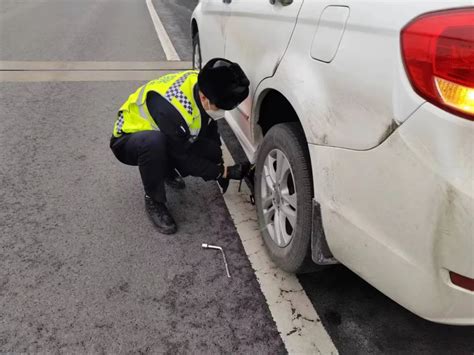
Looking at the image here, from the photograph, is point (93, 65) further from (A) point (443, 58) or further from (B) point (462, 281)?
(B) point (462, 281)

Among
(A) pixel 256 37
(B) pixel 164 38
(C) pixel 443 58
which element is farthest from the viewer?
(B) pixel 164 38

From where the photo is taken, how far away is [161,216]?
280 centimetres

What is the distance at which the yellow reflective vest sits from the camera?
2559 mm

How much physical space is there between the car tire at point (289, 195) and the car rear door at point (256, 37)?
1.08 feet

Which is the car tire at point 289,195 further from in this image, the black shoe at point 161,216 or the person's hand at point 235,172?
the black shoe at point 161,216

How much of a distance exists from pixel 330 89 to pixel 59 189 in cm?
218

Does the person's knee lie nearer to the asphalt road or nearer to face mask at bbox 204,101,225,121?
face mask at bbox 204,101,225,121

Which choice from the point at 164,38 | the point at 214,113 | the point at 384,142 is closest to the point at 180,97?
the point at 214,113

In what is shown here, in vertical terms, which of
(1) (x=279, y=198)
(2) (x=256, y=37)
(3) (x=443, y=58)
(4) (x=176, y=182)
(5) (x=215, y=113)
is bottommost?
(4) (x=176, y=182)

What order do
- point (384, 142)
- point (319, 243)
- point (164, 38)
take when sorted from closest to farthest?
point (384, 142)
point (319, 243)
point (164, 38)

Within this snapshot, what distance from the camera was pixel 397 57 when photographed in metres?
1.44

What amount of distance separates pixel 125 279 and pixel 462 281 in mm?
1593

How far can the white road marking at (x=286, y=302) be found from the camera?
6.57ft

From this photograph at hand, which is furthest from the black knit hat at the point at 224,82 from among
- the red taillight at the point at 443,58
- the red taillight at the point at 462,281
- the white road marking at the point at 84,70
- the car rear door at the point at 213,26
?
the white road marking at the point at 84,70
